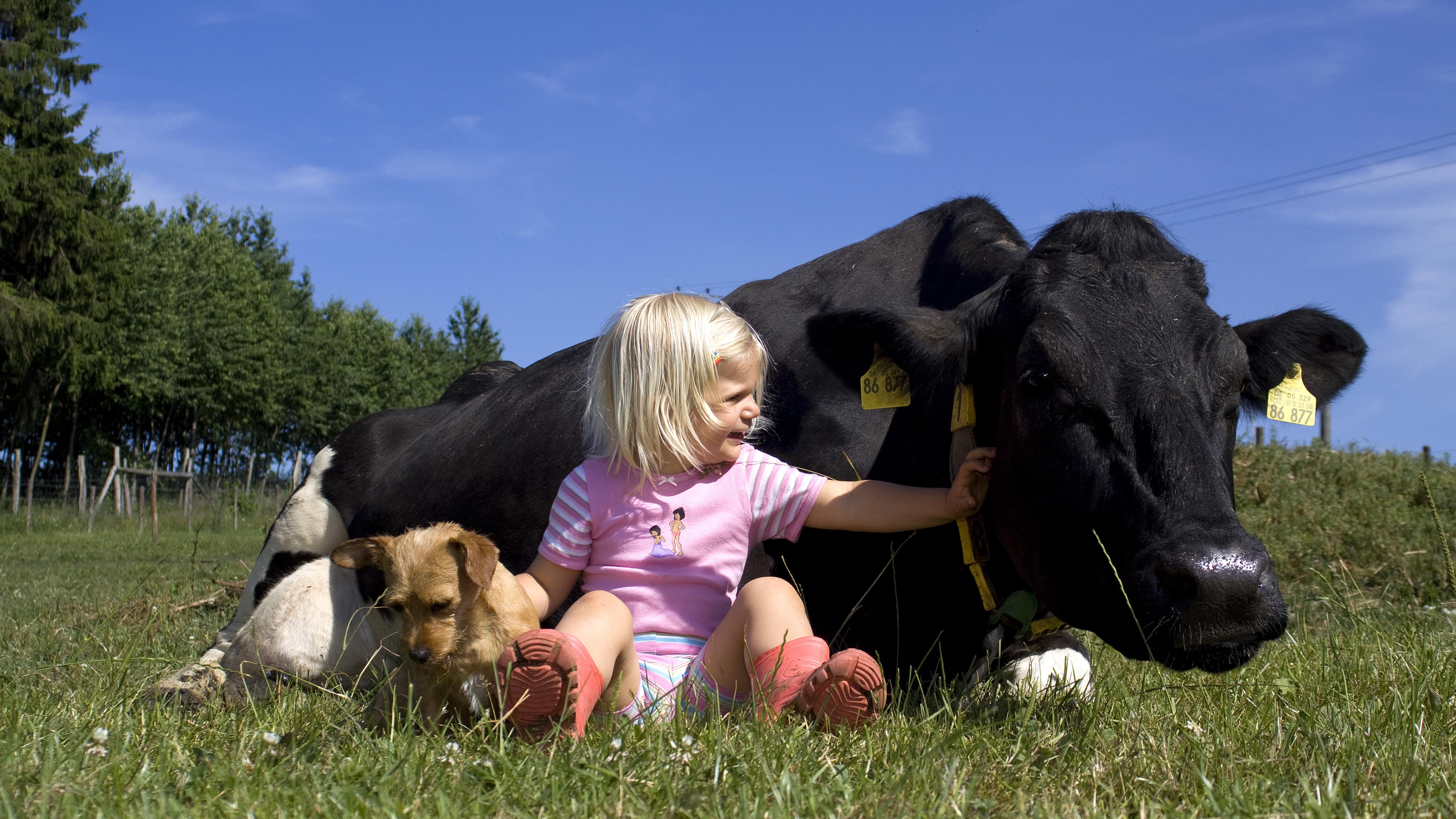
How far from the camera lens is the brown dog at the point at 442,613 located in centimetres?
250

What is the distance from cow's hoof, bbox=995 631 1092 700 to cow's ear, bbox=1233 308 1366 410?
1.09 m

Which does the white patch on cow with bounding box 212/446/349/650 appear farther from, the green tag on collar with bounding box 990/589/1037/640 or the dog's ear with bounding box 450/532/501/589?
the green tag on collar with bounding box 990/589/1037/640

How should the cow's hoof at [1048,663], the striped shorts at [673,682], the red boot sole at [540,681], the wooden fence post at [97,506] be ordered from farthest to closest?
the wooden fence post at [97,506]
the cow's hoof at [1048,663]
the striped shorts at [673,682]
the red boot sole at [540,681]

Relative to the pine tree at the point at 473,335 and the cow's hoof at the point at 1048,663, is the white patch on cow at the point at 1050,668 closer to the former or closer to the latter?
the cow's hoof at the point at 1048,663

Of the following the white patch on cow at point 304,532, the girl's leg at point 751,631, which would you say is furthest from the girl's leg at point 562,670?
the white patch on cow at point 304,532

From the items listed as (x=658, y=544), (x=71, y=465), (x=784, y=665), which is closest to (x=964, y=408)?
(x=658, y=544)

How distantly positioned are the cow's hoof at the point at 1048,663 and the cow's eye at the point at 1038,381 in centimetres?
95

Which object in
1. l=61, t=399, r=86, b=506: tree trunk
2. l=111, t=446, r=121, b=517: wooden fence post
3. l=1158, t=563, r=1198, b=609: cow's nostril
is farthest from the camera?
l=61, t=399, r=86, b=506: tree trunk

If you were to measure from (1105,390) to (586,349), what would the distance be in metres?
2.80

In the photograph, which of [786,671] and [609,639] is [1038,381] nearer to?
[786,671]

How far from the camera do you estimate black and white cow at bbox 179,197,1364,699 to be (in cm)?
249

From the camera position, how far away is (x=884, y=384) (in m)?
3.45

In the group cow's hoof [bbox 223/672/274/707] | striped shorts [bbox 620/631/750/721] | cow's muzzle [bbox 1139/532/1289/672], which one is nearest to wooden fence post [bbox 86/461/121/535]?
cow's hoof [bbox 223/672/274/707]

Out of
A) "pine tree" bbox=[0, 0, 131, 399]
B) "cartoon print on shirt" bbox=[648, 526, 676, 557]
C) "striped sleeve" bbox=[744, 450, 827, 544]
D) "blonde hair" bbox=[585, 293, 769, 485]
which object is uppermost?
"pine tree" bbox=[0, 0, 131, 399]
